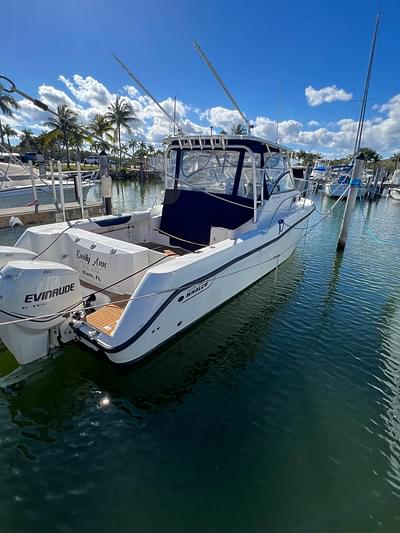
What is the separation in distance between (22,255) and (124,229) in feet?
8.17

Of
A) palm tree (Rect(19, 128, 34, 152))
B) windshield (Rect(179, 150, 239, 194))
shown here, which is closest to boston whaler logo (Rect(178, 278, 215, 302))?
windshield (Rect(179, 150, 239, 194))

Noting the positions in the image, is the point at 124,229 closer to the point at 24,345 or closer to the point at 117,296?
the point at 117,296

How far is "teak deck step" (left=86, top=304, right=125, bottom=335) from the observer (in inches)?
147

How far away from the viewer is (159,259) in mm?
4641

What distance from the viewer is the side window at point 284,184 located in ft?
23.8

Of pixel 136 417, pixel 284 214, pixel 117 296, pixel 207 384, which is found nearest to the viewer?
pixel 136 417

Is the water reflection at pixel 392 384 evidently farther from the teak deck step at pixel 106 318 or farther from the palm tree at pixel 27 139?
the palm tree at pixel 27 139

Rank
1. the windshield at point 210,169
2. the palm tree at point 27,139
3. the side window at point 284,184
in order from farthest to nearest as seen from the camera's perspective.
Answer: the palm tree at point 27,139
the side window at point 284,184
the windshield at point 210,169

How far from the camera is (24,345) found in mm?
3580

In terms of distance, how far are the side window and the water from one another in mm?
3609

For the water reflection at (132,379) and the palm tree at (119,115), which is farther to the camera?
the palm tree at (119,115)

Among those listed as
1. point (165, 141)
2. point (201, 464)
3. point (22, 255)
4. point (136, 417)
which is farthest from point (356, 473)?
point (165, 141)

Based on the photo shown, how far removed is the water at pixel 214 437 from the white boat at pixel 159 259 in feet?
1.71

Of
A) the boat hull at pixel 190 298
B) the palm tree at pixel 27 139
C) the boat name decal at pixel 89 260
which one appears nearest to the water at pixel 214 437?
the boat hull at pixel 190 298
